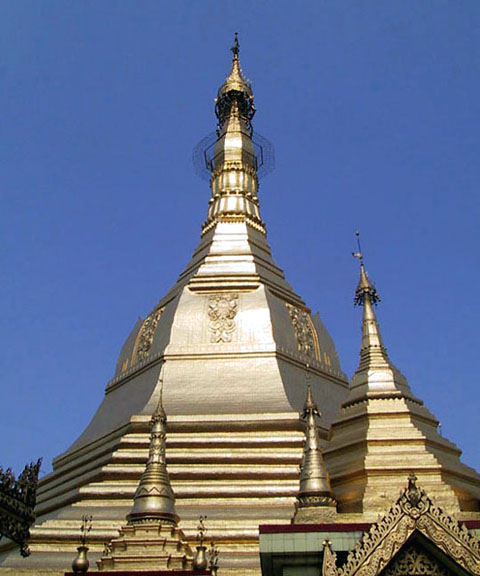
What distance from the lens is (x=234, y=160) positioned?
92.2 ft

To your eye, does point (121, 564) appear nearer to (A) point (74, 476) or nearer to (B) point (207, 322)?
(A) point (74, 476)

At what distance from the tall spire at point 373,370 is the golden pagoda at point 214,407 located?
6.59 feet

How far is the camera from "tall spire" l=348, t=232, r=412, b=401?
49.9 feet

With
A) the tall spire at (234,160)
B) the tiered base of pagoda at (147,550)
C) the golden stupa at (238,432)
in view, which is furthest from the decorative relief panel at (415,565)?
the tall spire at (234,160)

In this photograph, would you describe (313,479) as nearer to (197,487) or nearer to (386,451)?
(386,451)

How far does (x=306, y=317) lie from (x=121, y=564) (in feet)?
38.6

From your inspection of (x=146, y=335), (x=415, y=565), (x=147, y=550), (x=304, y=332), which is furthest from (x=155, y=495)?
(x=304, y=332)

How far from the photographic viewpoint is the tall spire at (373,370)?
599 inches

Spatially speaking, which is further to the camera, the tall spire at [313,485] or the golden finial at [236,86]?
the golden finial at [236,86]

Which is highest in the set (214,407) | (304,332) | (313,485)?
(304,332)

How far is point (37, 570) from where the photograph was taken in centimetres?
1346

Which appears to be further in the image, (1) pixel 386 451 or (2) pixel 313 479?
(1) pixel 386 451

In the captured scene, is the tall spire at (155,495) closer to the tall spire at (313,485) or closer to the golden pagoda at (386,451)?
the tall spire at (313,485)

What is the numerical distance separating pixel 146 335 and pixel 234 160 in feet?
30.8
